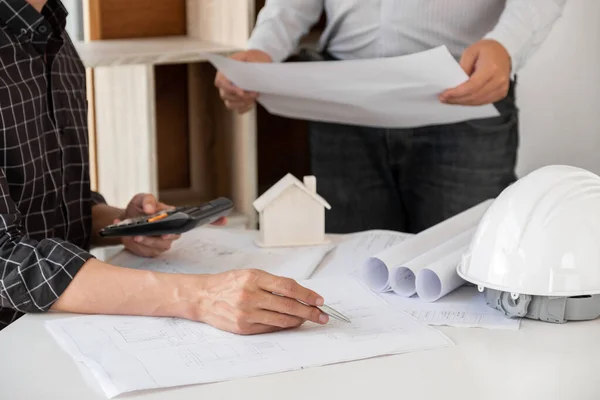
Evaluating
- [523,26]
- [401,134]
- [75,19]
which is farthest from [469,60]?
[75,19]

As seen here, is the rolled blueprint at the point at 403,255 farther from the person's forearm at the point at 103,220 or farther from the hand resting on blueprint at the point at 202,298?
the person's forearm at the point at 103,220

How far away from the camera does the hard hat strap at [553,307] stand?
1305mm

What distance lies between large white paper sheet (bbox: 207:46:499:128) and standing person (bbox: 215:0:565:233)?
0.27 ft

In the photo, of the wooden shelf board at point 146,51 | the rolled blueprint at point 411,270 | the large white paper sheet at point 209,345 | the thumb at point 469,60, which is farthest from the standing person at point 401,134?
the large white paper sheet at point 209,345

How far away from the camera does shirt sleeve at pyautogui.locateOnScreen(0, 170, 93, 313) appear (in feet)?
4.34

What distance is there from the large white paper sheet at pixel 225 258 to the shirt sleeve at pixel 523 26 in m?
0.60

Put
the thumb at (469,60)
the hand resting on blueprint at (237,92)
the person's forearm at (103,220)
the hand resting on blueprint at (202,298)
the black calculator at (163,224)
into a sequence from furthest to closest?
the hand resting on blueprint at (237,92) → the thumb at (469,60) → the person's forearm at (103,220) → the black calculator at (163,224) → the hand resting on blueprint at (202,298)

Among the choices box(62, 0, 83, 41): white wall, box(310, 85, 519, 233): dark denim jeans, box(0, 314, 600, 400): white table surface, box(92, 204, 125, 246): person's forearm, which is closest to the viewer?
box(0, 314, 600, 400): white table surface

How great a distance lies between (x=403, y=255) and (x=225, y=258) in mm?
322

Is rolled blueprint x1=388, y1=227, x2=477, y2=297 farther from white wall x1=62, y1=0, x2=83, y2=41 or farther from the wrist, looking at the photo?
white wall x1=62, y1=0, x2=83, y2=41

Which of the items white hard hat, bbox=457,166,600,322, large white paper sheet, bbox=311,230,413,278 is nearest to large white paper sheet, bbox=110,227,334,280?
large white paper sheet, bbox=311,230,413,278

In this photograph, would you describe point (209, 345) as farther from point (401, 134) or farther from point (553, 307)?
point (401, 134)

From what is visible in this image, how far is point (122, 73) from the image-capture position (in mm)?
2547

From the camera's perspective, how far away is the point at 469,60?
6.13 ft
